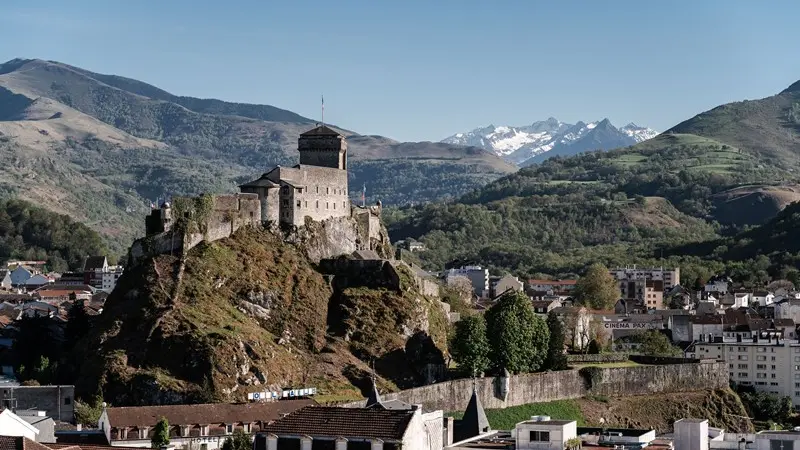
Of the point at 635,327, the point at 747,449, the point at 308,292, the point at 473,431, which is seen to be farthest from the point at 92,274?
the point at 747,449

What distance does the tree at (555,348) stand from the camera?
10731cm

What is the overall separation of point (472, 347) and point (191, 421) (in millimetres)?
25844

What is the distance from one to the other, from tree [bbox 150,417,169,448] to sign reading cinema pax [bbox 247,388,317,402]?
13.7 metres

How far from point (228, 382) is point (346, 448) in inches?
1641

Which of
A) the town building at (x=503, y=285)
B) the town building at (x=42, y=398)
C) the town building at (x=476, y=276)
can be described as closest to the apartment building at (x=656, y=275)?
the town building at (x=476, y=276)

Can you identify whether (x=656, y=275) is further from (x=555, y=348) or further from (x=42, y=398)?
(x=42, y=398)

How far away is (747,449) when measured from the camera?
55.4 meters

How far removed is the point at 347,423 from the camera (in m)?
47.8

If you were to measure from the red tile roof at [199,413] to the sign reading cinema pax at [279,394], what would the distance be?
17.3ft

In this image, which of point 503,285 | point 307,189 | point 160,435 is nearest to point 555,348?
point 307,189

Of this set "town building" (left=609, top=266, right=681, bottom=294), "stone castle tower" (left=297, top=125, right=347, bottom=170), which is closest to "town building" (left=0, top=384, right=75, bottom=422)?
"stone castle tower" (left=297, top=125, right=347, bottom=170)

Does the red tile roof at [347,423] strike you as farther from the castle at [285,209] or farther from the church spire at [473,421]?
the castle at [285,209]

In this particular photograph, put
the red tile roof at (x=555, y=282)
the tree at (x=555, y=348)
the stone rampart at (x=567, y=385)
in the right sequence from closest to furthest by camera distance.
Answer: the stone rampart at (x=567, y=385) → the tree at (x=555, y=348) → the red tile roof at (x=555, y=282)

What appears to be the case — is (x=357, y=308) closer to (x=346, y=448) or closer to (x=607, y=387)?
(x=607, y=387)
